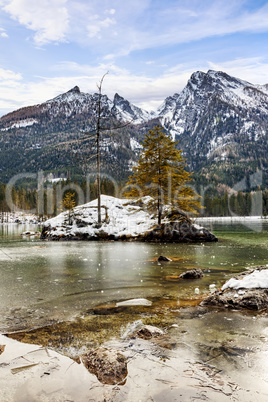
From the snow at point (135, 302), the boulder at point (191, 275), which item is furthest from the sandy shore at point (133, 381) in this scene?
the boulder at point (191, 275)

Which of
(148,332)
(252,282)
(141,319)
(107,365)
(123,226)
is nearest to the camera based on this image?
(107,365)

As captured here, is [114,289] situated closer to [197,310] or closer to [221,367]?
[197,310]

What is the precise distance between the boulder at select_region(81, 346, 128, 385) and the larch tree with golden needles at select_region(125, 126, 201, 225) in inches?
900

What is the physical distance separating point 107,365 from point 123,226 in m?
23.8

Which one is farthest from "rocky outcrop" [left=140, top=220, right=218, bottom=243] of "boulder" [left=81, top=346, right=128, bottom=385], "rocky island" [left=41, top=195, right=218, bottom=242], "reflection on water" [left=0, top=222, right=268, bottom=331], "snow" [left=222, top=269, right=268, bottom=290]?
"boulder" [left=81, top=346, right=128, bottom=385]

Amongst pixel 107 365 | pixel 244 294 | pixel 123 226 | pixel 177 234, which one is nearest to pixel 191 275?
pixel 244 294

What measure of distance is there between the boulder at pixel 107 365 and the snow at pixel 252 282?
14.0 feet

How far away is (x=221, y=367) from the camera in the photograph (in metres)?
3.42

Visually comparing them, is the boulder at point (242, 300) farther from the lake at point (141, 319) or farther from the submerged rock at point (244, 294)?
the lake at point (141, 319)

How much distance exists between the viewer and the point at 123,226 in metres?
27.2

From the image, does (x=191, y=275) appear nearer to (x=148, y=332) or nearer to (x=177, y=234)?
(x=148, y=332)

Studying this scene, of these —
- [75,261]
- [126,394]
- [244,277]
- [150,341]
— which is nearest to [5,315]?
[150,341]

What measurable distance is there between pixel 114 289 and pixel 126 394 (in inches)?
199

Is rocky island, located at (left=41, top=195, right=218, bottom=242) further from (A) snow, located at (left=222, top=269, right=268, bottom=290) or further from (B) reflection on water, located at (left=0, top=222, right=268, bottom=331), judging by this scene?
(A) snow, located at (left=222, top=269, right=268, bottom=290)
